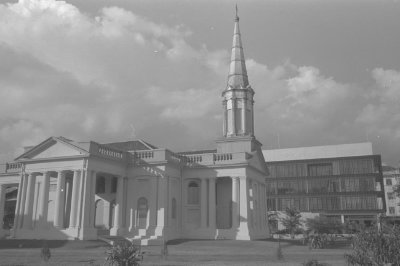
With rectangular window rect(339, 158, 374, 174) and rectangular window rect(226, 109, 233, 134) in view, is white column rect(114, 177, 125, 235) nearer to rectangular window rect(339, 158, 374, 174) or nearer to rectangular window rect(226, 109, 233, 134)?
rectangular window rect(226, 109, 233, 134)

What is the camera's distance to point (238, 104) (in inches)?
1770

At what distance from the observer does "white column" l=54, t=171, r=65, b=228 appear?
3375 cm

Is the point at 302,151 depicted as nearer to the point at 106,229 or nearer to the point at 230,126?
the point at 230,126

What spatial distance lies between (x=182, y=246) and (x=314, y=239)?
9391 millimetres

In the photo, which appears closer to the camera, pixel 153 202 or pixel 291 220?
pixel 153 202

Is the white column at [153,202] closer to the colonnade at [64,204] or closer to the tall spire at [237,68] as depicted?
the colonnade at [64,204]

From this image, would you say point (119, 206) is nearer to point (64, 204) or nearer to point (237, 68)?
point (64, 204)

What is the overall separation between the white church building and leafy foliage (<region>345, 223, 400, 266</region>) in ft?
78.4

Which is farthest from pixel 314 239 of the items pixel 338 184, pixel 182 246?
pixel 338 184

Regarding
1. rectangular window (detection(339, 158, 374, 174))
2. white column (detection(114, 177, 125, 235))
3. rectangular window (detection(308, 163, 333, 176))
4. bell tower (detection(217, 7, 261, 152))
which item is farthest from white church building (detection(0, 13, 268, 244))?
rectangular window (detection(339, 158, 374, 174))

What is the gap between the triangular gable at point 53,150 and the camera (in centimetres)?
3469

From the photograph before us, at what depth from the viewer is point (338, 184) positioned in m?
83.8

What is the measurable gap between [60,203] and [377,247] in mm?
27581

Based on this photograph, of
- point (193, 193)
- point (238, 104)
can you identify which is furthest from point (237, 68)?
point (193, 193)
